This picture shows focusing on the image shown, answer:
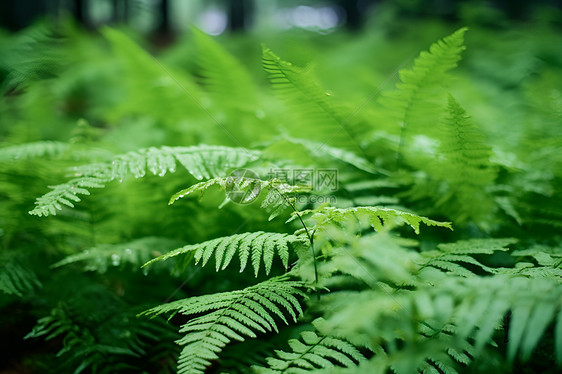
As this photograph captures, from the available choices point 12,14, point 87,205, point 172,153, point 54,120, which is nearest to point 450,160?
point 172,153

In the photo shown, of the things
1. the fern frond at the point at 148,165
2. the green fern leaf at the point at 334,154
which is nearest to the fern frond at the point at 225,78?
the green fern leaf at the point at 334,154

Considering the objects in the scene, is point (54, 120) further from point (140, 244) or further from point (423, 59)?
point (423, 59)

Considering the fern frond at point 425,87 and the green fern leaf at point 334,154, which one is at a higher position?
the fern frond at point 425,87

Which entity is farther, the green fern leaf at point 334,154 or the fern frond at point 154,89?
A: the fern frond at point 154,89

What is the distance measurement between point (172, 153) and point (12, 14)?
6494 millimetres

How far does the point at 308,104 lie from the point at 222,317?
3.47ft

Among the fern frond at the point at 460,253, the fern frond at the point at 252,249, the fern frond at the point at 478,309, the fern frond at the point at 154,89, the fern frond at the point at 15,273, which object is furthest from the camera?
the fern frond at the point at 154,89

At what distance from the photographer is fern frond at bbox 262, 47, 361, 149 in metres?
1.45

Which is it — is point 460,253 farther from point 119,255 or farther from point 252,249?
point 119,255

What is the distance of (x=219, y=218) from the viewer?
1.63m

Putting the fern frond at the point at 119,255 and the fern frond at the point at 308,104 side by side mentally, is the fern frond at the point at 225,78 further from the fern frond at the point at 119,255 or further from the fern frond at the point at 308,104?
the fern frond at the point at 119,255

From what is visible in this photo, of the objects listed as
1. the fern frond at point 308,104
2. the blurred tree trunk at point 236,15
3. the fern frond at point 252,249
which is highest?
the blurred tree trunk at point 236,15

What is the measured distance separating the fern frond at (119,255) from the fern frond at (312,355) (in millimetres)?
710

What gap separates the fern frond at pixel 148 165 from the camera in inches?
47.0
